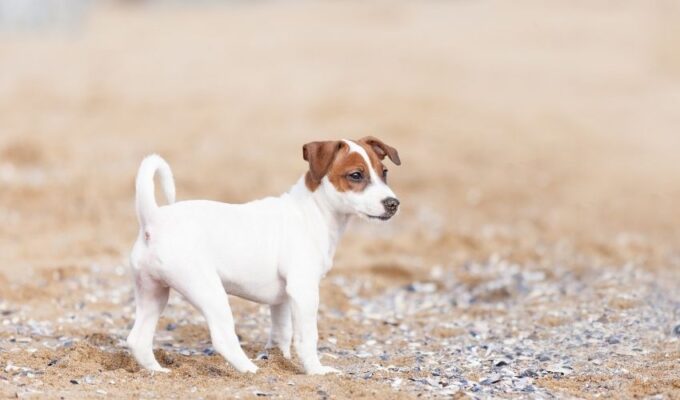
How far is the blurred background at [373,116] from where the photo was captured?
41.7 ft

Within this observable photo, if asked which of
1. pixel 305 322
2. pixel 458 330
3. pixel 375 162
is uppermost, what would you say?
pixel 375 162

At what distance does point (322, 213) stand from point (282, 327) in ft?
2.78

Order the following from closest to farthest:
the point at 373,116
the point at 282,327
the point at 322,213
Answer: the point at 322,213 → the point at 282,327 → the point at 373,116

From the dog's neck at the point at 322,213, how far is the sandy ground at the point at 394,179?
798mm

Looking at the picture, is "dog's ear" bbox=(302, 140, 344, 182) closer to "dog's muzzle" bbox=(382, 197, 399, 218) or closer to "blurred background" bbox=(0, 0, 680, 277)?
"dog's muzzle" bbox=(382, 197, 399, 218)

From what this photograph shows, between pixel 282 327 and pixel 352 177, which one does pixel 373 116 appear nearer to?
pixel 282 327

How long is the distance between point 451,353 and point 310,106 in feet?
35.9

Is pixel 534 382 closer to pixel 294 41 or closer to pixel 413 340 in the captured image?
pixel 413 340

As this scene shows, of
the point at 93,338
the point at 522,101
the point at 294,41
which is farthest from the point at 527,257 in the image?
the point at 294,41

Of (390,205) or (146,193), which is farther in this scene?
(390,205)

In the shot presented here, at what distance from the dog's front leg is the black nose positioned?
65cm

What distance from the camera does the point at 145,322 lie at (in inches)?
247

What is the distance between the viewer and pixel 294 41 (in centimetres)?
2272

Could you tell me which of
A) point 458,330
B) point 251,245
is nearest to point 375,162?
point 251,245
